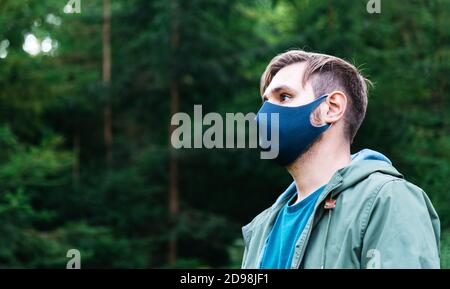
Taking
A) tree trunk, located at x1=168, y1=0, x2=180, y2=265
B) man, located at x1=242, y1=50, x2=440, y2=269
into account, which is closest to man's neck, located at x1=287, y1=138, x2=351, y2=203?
man, located at x1=242, y1=50, x2=440, y2=269

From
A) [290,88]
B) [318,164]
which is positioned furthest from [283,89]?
[318,164]

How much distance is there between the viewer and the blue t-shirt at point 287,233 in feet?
8.37

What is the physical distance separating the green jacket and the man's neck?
0.13m

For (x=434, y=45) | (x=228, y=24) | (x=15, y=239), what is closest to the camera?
(x=15, y=239)

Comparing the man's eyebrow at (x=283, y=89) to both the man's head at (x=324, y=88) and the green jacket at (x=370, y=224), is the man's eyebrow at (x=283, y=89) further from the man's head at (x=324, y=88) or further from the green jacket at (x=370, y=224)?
the green jacket at (x=370, y=224)

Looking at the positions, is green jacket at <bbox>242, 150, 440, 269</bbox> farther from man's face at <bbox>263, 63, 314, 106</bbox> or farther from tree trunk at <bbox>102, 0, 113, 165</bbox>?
tree trunk at <bbox>102, 0, 113, 165</bbox>

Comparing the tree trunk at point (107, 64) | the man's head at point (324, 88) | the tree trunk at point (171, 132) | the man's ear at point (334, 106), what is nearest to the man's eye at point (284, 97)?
the man's head at point (324, 88)

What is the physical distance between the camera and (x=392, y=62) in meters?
14.8

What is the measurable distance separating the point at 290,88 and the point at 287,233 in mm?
621

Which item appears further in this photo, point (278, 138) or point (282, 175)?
point (282, 175)
